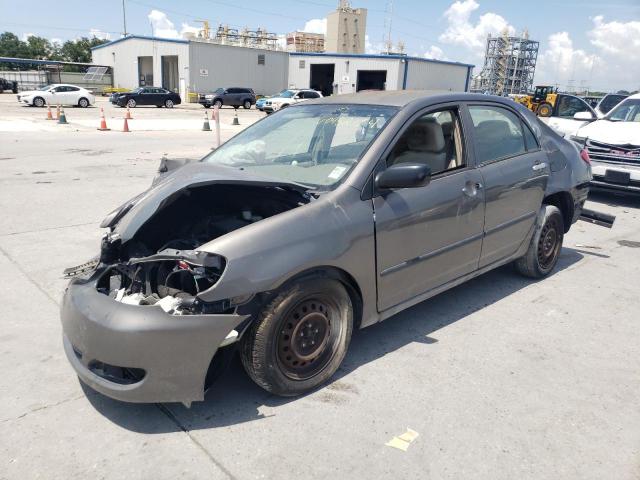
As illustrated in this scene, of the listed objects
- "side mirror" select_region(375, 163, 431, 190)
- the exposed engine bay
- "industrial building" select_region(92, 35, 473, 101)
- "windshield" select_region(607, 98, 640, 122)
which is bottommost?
the exposed engine bay

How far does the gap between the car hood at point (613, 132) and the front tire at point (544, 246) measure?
434cm

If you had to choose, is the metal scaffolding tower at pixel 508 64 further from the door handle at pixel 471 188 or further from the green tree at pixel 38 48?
the door handle at pixel 471 188

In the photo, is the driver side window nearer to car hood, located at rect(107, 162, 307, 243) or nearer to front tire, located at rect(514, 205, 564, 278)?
car hood, located at rect(107, 162, 307, 243)

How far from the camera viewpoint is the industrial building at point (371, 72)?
164ft

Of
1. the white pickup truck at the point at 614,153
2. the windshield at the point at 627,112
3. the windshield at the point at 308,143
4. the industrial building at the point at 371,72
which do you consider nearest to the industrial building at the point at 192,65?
the industrial building at the point at 371,72

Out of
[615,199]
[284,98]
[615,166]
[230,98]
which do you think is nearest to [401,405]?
[615,166]

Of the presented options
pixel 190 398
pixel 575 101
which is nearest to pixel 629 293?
pixel 190 398

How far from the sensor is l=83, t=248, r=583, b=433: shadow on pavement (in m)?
2.77

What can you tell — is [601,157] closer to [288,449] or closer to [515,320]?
[515,320]

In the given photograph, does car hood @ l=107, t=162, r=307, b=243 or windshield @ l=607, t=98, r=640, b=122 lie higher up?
windshield @ l=607, t=98, r=640, b=122

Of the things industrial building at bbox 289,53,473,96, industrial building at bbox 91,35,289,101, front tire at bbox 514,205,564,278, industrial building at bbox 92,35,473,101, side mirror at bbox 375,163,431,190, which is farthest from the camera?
industrial building at bbox 289,53,473,96

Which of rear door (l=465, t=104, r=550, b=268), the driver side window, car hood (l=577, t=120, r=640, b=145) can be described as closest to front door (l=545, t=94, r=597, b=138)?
car hood (l=577, t=120, r=640, b=145)

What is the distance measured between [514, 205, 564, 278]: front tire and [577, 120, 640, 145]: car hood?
171 inches

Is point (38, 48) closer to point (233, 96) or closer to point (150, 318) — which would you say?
point (233, 96)
